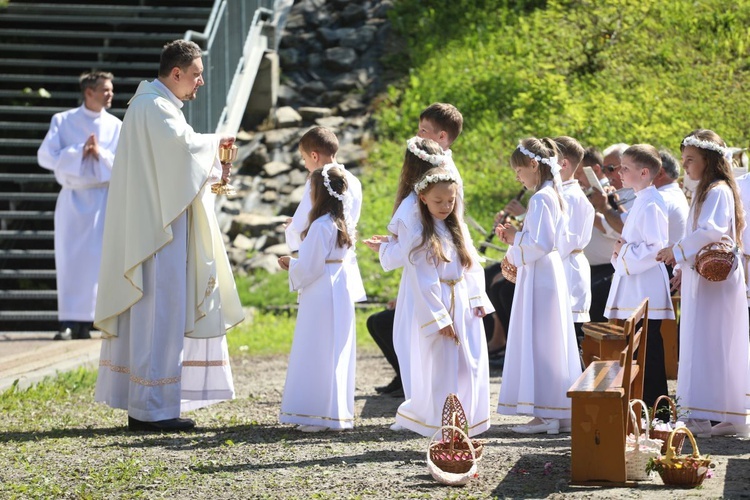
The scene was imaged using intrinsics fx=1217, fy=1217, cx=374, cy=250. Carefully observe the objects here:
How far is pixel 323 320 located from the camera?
25.1 feet

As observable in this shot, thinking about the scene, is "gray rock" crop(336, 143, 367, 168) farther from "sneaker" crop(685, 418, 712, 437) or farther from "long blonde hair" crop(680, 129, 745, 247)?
"sneaker" crop(685, 418, 712, 437)

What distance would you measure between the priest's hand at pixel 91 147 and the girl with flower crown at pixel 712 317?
20.0 feet

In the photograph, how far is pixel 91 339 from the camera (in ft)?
37.9

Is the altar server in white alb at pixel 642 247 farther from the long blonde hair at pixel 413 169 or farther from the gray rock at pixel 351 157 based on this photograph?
the gray rock at pixel 351 157

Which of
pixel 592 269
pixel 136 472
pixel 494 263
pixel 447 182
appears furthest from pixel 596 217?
pixel 136 472

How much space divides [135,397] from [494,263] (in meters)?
4.28

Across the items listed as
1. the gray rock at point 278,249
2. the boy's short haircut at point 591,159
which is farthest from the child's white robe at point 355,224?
the gray rock at point 278,249

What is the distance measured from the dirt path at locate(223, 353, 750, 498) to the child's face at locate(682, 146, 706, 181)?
1.65 metres

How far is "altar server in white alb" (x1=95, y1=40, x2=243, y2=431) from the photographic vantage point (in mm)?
7742

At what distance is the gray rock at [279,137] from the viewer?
17.8m

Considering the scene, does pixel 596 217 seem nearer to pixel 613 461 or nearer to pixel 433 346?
pixel 433 346

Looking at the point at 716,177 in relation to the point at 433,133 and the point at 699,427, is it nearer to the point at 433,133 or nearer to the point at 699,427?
the point at 699,427

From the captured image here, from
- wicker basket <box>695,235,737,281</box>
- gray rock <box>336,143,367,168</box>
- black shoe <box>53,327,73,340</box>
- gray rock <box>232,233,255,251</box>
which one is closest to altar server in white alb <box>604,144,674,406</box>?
wicker basket <box>695,235,737,281</box>

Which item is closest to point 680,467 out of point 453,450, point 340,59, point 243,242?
point 453,450
